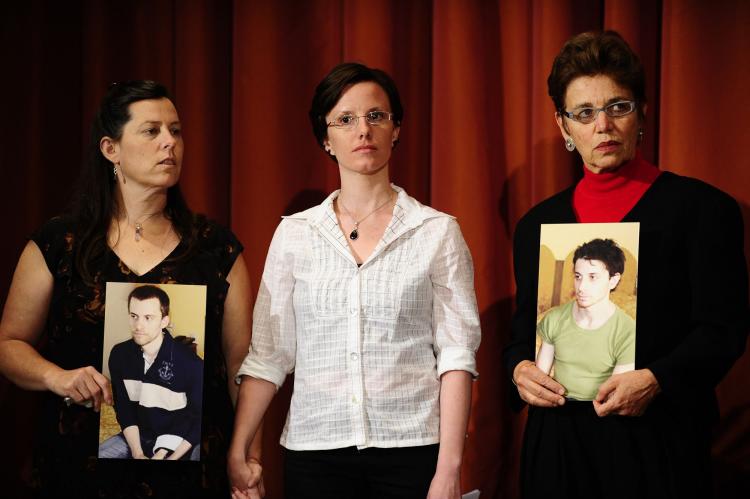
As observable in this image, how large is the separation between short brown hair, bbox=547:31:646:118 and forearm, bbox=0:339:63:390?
4.45 ft

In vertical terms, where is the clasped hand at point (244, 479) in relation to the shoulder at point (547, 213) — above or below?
below

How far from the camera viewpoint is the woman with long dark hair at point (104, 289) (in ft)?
6.44

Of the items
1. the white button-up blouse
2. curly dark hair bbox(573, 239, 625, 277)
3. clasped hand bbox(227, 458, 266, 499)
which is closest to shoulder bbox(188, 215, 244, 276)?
the white button-up blouse

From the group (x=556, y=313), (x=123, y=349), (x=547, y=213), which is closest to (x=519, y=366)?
(x=556, y=313)

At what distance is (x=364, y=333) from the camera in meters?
1.95

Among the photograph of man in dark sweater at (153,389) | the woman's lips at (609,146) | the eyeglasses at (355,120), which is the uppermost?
the eyeglasses at (355,120)

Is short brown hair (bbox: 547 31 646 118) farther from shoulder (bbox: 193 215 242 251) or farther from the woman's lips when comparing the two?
shoulder (bbox: 193 215 242 251)

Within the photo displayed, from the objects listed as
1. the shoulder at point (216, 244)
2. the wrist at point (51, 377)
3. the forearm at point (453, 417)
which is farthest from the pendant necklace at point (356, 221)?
the wrist at point (51, 377)

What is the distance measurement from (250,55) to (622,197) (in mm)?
1396

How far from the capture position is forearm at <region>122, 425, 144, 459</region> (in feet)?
6.19

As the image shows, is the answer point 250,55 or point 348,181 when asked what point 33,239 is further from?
point 250,55

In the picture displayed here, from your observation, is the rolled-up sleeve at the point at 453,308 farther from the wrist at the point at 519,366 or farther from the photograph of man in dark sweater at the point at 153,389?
the photograph of man in dark sweater at the point at 153,389

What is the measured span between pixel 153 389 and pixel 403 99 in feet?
4.23

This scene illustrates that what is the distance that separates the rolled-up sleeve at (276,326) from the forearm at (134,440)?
0.28 metres
